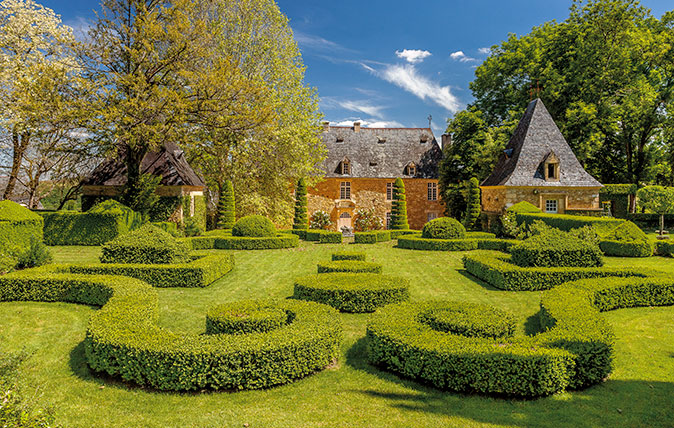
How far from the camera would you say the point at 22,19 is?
24.1 metres


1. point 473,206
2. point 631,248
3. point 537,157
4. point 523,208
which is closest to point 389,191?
point 473,206

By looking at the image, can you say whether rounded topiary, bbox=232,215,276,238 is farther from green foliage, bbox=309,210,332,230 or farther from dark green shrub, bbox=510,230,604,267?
dark green shrub, bbox=510,230,604,267

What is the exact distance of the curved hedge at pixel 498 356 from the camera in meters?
5.80

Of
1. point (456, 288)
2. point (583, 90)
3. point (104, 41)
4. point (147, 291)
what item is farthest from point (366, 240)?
point (583, 90)

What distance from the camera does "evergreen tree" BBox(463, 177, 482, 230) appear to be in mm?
28859

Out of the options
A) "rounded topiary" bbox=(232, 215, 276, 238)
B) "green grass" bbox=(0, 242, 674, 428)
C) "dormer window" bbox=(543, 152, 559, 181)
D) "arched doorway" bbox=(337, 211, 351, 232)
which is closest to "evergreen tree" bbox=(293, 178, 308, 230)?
"rounded topiary" bbox=(232, 215, 276, 238)

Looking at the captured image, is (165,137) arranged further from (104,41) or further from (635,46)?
(635,46)

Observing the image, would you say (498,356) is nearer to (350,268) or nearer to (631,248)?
(350,268)

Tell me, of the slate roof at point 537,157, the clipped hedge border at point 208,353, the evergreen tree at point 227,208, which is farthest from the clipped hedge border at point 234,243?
the slate roof at point 537,157

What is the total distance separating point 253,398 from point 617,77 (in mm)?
35799

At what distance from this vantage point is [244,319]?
7.44 meters

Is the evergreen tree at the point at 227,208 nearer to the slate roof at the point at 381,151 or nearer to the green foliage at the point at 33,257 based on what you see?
the slate roof at the point at 381,151

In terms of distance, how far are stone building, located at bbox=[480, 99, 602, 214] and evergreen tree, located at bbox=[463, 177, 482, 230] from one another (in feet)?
4.45

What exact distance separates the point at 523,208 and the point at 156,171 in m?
23.8
